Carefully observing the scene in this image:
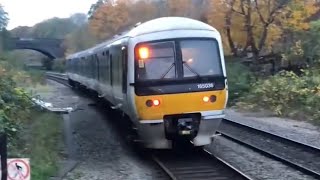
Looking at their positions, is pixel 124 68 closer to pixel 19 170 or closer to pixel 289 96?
pixel 19 170

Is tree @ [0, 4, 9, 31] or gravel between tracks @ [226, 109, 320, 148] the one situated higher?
tree @ [0, 4, 9, 31]

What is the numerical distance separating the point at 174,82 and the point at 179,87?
Result: 0.14 metres

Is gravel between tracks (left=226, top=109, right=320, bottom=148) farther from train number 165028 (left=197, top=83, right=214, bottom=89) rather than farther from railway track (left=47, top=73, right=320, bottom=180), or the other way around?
train number 165028 (left=197, top=83, right=214, bottom=89)

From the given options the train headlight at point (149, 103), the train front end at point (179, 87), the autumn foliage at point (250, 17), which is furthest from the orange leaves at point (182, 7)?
the train headlight at point (149, 103)

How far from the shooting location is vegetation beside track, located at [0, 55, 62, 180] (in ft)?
35.0

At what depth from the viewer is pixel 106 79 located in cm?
1744

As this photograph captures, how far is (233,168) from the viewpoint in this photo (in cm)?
1047

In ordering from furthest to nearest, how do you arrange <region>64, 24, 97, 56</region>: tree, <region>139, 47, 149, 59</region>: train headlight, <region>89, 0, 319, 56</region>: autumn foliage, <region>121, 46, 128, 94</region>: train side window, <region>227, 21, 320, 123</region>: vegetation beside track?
1. <region>64, 24, 97, 56</region>: tree
2. <region>89, 0, 319, 56</region>: autumn foliage
3. <region>227, 21, 320, 123</region>: vegetation beside track
4. <region>121, 46, 128, 94</region>: train side window
5. <region>139, 47, 149, 59</region>: train headlight

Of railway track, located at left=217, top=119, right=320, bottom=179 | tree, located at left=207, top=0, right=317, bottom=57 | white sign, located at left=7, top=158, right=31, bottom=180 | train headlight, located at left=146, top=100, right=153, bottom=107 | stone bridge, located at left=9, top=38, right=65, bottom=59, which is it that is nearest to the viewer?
white sign, located at left=7, top=158, right=31, bottom=180

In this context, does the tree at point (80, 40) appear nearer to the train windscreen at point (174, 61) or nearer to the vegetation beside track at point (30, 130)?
the vegetation beside track at point (30, 130)

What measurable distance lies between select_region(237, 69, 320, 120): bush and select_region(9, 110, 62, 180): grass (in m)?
9.00

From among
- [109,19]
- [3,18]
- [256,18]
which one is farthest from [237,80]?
[109,19]

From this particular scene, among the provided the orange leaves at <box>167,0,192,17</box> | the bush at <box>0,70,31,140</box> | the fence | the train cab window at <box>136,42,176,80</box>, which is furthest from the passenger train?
the orange leaves at <box>167,0,192,17</box>

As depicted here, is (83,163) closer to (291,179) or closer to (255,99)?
(291,179)
